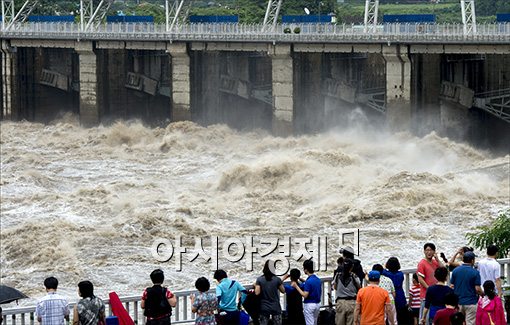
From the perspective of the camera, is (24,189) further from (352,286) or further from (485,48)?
(352,286)

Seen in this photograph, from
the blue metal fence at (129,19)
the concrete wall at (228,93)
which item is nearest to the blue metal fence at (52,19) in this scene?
the blue metal fence at (129,19)

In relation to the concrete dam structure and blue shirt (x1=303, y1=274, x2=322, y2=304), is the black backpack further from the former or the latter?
the concrete dam structure

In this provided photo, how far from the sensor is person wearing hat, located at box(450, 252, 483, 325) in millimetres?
16750

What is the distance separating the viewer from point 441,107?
191ft

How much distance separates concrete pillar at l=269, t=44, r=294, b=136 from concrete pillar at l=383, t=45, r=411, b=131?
620 centimetres

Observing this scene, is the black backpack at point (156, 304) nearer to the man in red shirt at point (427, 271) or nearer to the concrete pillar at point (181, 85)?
the man in red shirt at point (427, 271)

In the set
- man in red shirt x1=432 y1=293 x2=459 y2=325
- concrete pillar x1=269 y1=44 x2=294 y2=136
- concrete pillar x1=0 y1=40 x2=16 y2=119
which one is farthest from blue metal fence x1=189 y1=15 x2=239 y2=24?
man in red shirt x1=432 y1=293 x2=459 y2=325

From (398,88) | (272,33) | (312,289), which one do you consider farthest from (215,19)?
(312,289)

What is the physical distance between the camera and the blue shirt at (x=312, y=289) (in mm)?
17406

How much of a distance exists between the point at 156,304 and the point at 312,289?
246cm

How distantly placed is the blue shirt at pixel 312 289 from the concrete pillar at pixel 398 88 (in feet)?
130

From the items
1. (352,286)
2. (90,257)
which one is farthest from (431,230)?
→ (352,286)

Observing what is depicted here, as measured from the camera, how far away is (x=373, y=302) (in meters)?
16.0

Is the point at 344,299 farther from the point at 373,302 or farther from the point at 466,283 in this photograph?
the point at 466,283
